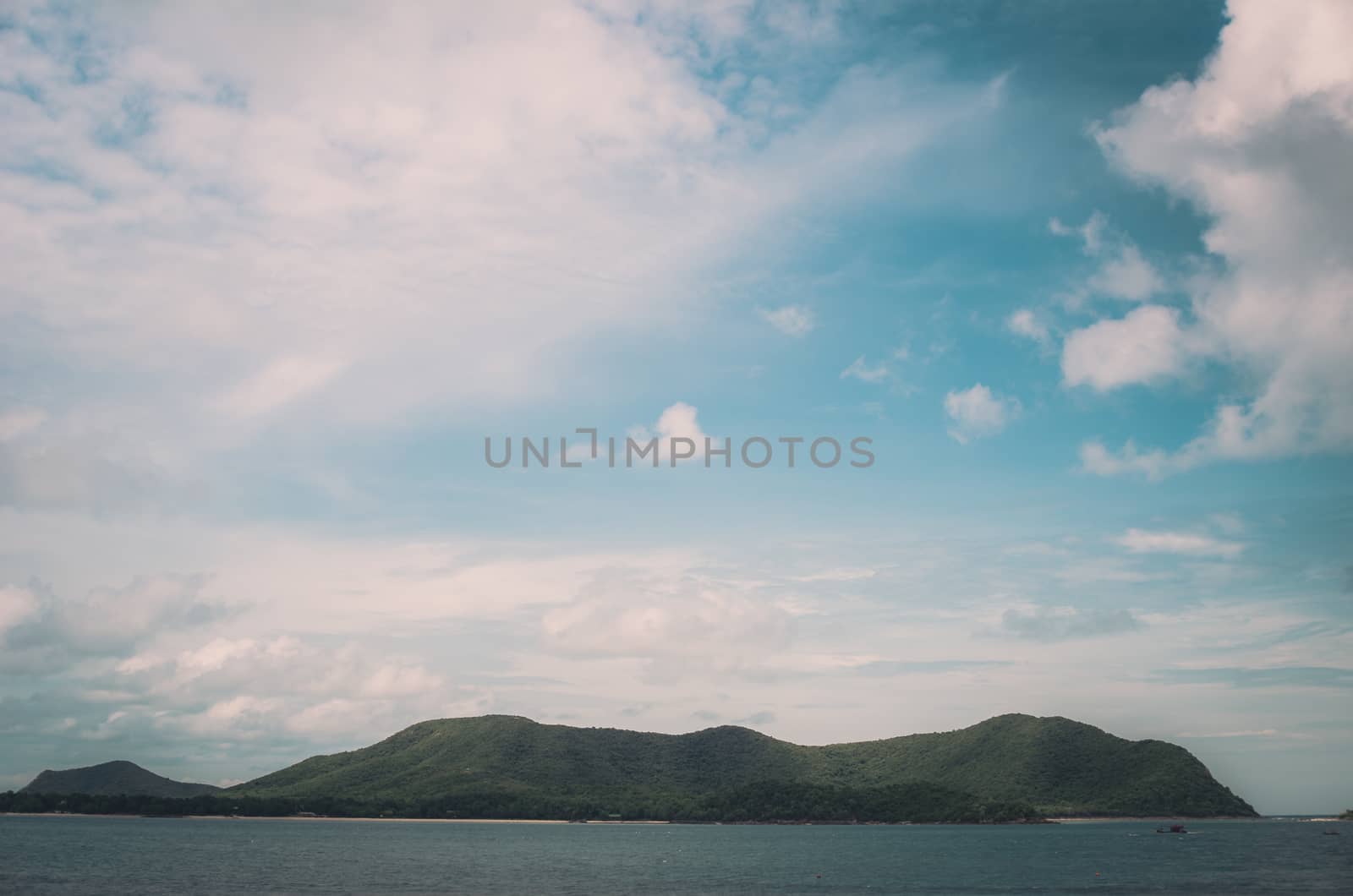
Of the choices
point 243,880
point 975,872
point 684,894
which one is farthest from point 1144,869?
point 243,880

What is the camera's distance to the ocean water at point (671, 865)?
90000mm

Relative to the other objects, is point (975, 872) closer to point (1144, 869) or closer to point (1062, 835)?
point (1144, 869)

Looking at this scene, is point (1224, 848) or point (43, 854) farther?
point (1224, 848)

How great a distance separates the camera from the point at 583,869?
112250 mm

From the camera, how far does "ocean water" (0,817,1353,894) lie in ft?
295

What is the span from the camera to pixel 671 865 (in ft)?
399

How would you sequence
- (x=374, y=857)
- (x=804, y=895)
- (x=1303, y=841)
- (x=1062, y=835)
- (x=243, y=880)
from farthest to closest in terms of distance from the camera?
(x=1062, y=835), (x=1303, y=841), (x=374, y=857), (x=243, y=880), (x=804, y=895)

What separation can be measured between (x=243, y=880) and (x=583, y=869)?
34.6 metres

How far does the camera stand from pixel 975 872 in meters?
109

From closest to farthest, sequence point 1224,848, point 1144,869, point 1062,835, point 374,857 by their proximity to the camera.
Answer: point 1144,869 → point 374,857 → point 1224,848 → point 1062,835

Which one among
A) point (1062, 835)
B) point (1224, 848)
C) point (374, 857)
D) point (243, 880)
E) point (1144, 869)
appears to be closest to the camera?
point (243, 880)

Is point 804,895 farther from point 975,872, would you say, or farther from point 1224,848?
point 1224,848

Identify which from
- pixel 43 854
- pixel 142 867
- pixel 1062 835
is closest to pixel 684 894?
pixel 142 867

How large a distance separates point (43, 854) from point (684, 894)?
3578 inches
